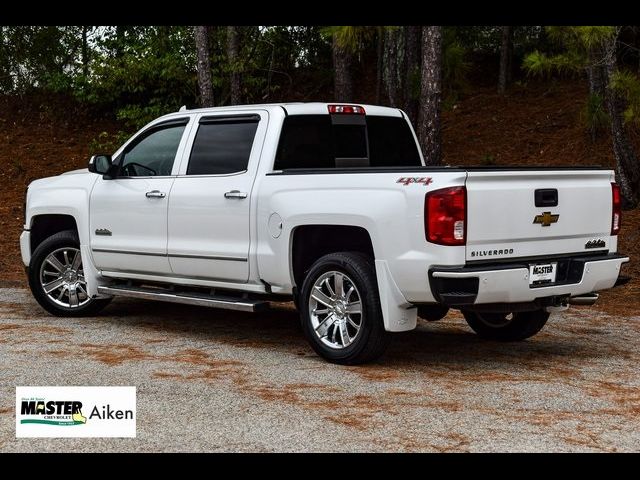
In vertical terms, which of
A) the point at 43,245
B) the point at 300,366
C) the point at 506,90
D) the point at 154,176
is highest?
the point at 506,90

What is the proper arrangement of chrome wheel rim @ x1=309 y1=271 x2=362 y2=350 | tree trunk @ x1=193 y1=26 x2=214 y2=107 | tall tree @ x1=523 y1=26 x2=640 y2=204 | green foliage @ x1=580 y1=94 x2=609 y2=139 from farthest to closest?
1. tree trunk @ x1=193 y1=26 x2=214 y2=107
2. green foliage @ x1=580 y1=94 x2=609 y2=139
3. tall tree @ x1=523 y1=26 x2=640 y2=204
4. chrome wheel rim @ x1=309 y1=271 x2=362 y2=350

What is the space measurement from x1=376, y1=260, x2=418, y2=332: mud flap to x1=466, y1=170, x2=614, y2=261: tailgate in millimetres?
596

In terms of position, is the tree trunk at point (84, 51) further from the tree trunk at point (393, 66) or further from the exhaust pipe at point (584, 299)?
the exhaust pipe at point (584, 299)

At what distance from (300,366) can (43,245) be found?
3.67 metres

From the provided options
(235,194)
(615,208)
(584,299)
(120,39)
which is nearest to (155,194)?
(235,194)

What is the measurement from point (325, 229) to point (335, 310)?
667mm

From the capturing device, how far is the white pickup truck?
702 cm

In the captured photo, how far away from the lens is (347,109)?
8734 millimetres

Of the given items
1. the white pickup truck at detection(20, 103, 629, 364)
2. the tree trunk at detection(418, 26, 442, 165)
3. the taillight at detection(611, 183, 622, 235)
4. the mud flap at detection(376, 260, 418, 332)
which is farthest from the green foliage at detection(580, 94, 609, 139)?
the mud flap at detection(376, 260, 418, 332)

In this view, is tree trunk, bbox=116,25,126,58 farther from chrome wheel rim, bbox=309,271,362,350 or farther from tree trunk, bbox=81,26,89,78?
chrome wheel rim, bbox=309,271,362,350

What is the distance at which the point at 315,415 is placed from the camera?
19.6ft

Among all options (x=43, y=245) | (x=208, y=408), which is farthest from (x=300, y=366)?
(x=43, y=245)

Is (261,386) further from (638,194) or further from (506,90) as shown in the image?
(506,90)

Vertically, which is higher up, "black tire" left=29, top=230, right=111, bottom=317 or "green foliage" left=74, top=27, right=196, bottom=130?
"green foliage" left=74, top=27, right=196, bottom=130
